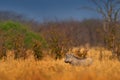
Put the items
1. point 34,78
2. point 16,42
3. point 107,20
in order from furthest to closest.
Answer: point 107,20, point 16,42, point 34,78

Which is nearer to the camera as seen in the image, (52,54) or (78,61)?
(78,61)

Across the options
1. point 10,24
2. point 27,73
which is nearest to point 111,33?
point 10,24

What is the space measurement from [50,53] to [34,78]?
32.4 feet

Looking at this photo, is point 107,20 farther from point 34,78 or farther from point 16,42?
point 34,78

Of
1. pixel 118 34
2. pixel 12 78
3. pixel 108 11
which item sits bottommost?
pixel 12 78

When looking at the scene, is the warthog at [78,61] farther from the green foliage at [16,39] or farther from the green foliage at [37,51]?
the green foliage at [16,39]

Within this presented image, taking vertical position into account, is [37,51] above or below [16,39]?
below

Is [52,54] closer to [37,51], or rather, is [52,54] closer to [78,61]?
[37,51]

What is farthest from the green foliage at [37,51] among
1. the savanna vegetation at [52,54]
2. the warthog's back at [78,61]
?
the warthog's back at [78,61]

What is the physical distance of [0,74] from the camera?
341 inches

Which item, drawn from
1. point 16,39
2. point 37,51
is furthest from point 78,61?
point 16,39

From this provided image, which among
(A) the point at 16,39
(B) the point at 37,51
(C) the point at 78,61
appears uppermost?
(A) the point at 16,39

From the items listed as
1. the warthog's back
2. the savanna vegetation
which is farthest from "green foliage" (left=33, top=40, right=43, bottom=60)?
the warthog's back

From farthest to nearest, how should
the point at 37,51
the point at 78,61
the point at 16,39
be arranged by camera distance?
the point at 16,39 < the point at 37,51 < the point at 78,61
